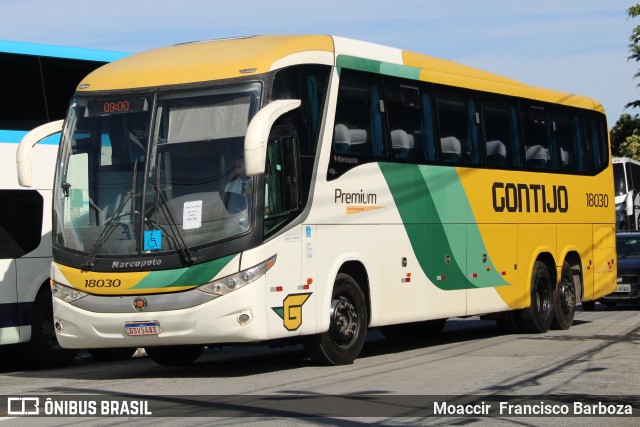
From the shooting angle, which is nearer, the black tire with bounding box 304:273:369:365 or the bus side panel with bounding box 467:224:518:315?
the black tire with bounding box 304:273:369:365

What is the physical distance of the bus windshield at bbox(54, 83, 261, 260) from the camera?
43.5 ft

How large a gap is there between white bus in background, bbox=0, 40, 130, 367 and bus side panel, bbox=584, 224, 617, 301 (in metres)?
9.81

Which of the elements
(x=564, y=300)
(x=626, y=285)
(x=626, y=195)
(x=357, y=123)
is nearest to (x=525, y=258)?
(x=564, y=300)

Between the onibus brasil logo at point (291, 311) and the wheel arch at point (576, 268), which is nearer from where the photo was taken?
the onibus brasil logo at point (291, 311)

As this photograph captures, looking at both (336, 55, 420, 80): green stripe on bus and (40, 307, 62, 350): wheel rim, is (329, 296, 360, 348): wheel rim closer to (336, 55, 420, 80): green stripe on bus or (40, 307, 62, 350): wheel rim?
(336, 55, 420, 80): green stripe on bus

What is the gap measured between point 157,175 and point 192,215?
63 centimetres

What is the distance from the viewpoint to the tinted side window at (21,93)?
53.9ft

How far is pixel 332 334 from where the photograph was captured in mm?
14742

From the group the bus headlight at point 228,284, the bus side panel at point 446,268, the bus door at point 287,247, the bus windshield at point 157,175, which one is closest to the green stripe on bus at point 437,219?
the bus side panel at point 446,268

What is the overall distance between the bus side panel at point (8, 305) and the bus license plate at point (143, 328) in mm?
3419

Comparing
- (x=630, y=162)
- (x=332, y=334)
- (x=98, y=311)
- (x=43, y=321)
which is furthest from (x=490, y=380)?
(x=630, y=162)

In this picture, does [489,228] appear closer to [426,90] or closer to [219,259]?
[426,90]

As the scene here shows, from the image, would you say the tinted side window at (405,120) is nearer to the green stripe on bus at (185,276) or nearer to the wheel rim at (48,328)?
the green stripe on bus at (185,276)

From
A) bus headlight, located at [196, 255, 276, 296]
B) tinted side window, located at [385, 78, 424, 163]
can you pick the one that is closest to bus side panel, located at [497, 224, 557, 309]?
tinted side window, located at [385, 78, 424, 163]
